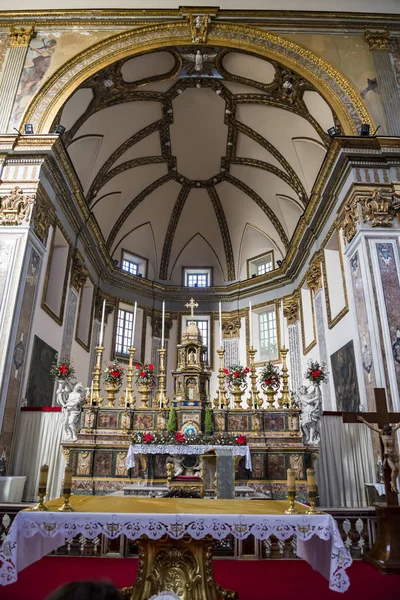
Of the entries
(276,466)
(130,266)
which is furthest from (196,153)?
(276,466)

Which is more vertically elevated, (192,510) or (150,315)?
(150,315)

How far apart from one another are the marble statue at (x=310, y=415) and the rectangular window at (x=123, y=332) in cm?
1040

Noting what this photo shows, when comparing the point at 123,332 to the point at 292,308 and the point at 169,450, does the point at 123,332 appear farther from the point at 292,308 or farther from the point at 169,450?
the point at 169,450

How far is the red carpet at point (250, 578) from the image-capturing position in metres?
4.77

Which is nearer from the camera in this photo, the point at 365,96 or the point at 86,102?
the point at 365,96

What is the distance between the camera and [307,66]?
1298 cm

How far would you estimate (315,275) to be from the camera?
624 inches

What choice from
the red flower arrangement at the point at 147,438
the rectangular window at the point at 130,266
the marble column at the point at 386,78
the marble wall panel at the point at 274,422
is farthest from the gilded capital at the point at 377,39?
the rectangular window at the point at 130,266

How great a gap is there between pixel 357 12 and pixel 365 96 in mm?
3076

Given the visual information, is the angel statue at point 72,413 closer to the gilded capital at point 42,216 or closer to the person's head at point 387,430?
the gilded capital at point 42,216

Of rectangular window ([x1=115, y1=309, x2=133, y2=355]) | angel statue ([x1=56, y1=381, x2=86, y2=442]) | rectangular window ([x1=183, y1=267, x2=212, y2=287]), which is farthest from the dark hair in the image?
rectangular window ([x1=183, y1=267, x2=212, y2=287])

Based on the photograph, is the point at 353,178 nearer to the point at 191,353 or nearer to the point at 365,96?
the point at 365,96

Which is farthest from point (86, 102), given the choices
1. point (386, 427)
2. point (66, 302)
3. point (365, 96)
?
point (386, 427)

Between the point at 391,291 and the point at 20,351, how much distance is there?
29.1 ft
